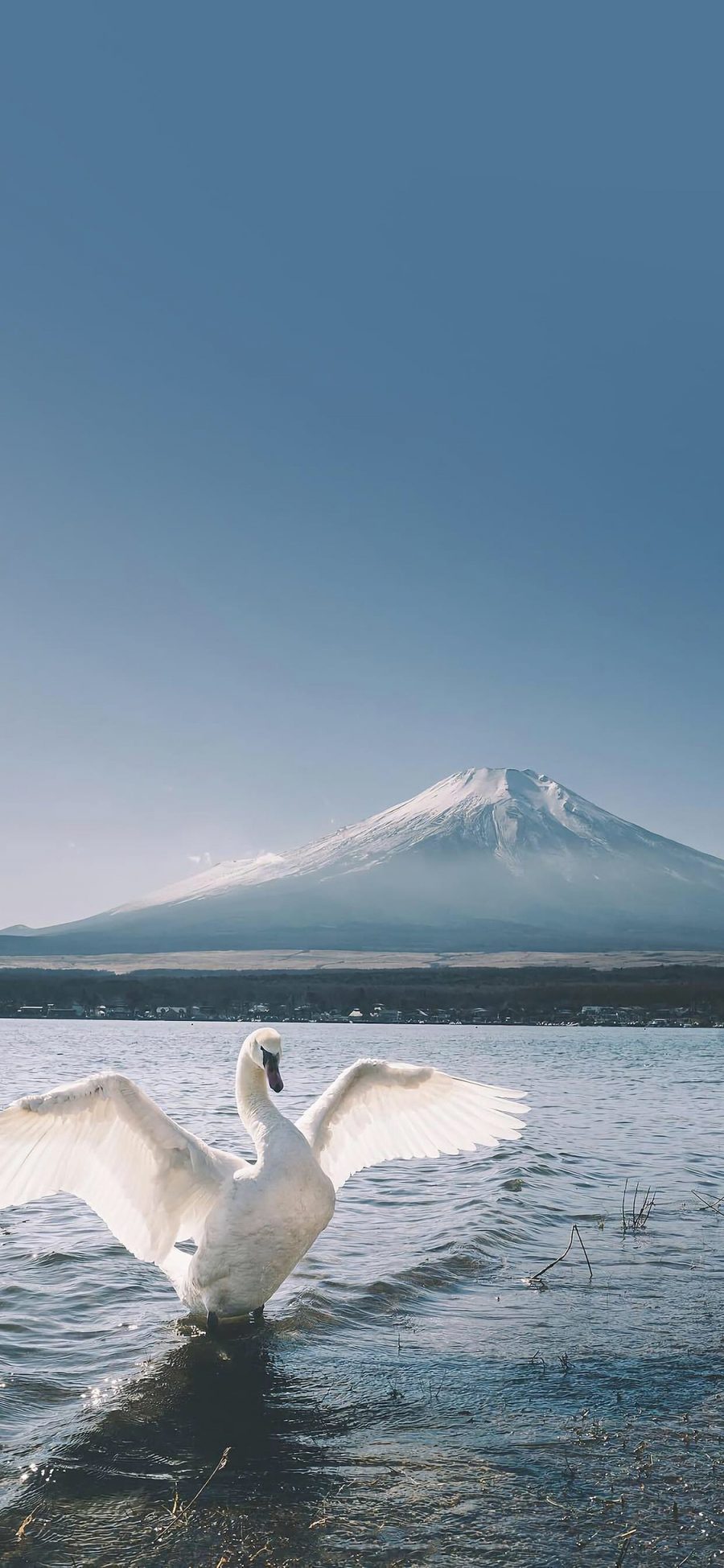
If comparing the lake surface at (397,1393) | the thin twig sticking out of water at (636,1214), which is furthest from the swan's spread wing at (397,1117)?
the thin twig sticking out of water at (636,1214)

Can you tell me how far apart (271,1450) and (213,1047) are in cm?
4280

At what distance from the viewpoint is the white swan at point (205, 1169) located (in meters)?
8.77

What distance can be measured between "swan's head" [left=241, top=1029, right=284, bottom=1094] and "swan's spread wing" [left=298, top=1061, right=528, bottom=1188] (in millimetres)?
829

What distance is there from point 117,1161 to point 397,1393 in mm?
3055

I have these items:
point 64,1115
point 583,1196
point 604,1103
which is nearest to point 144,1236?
point 64,1115

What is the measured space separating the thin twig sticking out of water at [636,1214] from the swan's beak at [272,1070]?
562cm

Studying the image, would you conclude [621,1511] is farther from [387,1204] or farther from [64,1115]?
[387,1204]

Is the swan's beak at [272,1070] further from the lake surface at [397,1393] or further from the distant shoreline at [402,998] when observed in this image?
the distant shoreline at [402,998]

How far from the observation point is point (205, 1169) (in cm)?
916

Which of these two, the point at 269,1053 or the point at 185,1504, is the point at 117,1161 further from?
the point at 185,1504

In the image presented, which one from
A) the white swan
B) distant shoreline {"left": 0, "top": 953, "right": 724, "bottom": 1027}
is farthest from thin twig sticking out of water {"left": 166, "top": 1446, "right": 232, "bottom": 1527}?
distant shoreline {"left": 0, "top": 953, "right": 724, "bottom": 1027}

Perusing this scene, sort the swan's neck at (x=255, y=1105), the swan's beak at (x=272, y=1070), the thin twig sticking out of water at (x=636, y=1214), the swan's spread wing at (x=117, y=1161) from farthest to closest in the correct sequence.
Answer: the thin twig sticking out of water at (x=636, y=1214), the swan's neck at (x=255, y=1105), the swan's beak at (x=272, y=1070), the swan's spread wing at (x=117, y=1161)

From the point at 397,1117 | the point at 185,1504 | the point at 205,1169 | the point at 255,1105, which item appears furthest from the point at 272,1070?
the point at 185,1504

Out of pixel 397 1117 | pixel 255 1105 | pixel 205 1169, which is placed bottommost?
pixel 205 1169
